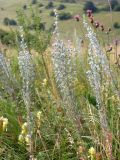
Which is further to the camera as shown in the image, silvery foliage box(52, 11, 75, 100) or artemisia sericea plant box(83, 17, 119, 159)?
silvery foliage box(52, 11, 75, 100)

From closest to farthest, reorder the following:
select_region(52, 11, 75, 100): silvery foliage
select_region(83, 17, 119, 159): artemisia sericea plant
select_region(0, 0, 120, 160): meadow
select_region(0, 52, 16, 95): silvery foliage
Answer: select_region(83, 17, 119, 159): artemisia sericea plant → select_region(0, 0, 120, 160): meadow → select_region(52, 11, 75, 100): silvery foliage → select_region(0, 52, 16, 95): silvery foliage

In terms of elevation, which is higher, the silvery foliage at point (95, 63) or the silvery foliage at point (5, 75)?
the silvery foliage at point (95, 63)

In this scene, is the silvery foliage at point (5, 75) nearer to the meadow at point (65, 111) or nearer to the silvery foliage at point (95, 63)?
the meadow at point (65, 111)

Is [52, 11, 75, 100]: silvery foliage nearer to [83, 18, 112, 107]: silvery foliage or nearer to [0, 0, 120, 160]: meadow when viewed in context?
[0, 0, 120, 160]: meadow

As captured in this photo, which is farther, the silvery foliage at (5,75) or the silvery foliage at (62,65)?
the silvery foliage at (5,75)

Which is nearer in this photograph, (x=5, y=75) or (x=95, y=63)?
(x=95, y=63)

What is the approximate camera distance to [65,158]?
3008mm

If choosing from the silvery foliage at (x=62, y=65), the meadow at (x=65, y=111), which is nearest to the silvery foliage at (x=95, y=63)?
the meadow at (x=65, y=111)

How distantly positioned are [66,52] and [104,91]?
72 centimetres

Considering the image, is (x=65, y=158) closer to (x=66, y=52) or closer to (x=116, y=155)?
(x=116, y=155)

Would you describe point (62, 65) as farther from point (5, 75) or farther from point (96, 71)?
point (5, 75)

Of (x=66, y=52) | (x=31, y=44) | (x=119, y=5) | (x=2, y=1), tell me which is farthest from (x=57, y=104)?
(x=2, y=1)

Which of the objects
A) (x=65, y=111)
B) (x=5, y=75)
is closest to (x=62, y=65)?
(x=65, y=111)

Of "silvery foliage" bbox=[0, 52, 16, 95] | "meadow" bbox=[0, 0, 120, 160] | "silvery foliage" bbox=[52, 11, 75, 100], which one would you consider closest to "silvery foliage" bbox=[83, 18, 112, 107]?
"meadow" bbox=[0, 0, 120, 160]
